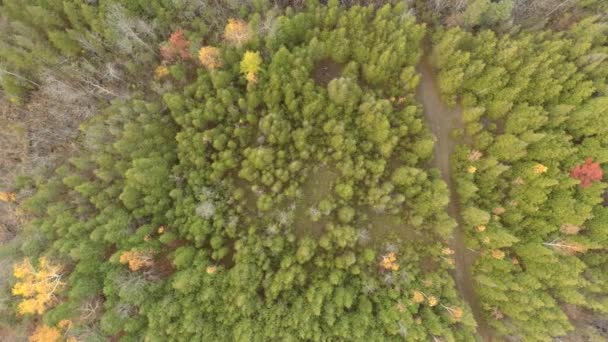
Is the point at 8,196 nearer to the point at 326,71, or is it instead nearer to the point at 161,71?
the point at 161,71

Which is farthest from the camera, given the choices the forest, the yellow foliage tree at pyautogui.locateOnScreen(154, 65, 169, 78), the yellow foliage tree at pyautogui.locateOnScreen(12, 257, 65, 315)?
the yellow foliage tree at pyautogui.locateOnScreen(154, 65, 169, 78)

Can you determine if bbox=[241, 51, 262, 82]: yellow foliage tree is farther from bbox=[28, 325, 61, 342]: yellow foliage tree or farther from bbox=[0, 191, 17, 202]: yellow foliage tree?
bbox=[28, 325, 61, 342]: yellow foliage tree

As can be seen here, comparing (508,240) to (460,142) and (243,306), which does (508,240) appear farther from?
(243,306)

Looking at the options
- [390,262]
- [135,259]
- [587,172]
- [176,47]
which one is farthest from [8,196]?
[587,172]

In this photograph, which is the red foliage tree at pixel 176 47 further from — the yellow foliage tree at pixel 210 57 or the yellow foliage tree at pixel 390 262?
the yellow foliage tree at pixel 390 262

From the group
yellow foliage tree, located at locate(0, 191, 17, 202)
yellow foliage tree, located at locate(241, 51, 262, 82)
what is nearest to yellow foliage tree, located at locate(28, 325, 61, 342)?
yellow foliage tree, located at locate(0, 191, 17, 202)

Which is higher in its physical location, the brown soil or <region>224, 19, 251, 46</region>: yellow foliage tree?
<region>224, 19, 251, 46</region>: yellow foliage tree
